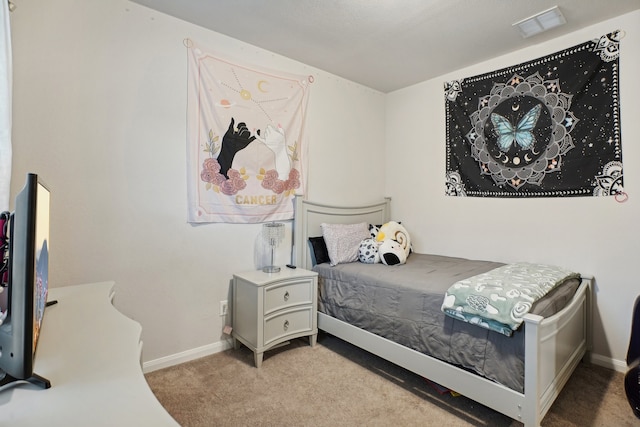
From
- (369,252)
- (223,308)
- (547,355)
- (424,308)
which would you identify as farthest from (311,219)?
(547,355)

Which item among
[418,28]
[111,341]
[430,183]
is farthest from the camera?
[430,183]

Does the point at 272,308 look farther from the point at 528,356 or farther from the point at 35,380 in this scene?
the point at 35,380

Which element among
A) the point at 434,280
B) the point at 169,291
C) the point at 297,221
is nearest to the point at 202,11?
the point at 297,221

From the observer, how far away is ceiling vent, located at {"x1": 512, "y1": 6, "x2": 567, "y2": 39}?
7.15 feet

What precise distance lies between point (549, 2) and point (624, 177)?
128 centimetres

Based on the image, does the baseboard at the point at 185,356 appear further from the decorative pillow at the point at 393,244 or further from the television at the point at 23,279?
the television at the point at 23,279

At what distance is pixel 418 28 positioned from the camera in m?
2.40

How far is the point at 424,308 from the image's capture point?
2035mm

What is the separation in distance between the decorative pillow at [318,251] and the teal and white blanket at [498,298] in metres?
1.25

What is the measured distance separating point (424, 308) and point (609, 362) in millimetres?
1540

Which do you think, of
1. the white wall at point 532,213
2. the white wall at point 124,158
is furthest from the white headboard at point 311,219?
the white wall at point 532,213

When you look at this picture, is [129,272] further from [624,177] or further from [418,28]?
[624,177]

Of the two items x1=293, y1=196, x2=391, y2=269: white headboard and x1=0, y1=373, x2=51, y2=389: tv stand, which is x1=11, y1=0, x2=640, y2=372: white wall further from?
x1=0, y1=373, x2=51, y2=389: tv stand

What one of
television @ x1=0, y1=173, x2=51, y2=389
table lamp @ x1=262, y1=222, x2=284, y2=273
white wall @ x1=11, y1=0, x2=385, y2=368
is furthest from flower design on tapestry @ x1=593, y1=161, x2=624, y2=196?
television @ x1=0, y1=173, x2=51, y2=389
